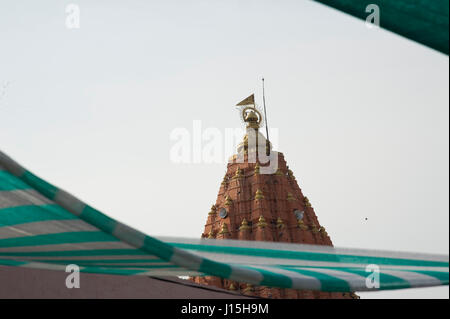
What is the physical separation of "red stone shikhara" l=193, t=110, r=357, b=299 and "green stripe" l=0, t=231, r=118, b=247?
1363cm

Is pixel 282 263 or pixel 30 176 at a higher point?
pixel 30 176

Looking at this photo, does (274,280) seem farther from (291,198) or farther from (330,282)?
(291,198)

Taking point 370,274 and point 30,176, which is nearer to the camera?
point 30,176

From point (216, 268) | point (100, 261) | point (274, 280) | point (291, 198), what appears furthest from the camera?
point (291, 198)

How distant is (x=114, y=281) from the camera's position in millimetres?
5418

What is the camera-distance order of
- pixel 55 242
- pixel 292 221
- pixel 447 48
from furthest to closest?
pixel 292 221
pixel 55 242
pixel 447 48

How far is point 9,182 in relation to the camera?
2.36m

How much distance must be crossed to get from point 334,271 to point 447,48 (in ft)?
4.77

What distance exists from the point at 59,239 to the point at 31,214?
0.65 ft

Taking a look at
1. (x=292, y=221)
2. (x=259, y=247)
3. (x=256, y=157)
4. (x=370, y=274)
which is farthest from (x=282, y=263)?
(x=256, y=157)

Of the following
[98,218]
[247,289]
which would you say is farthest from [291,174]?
[98,218]
